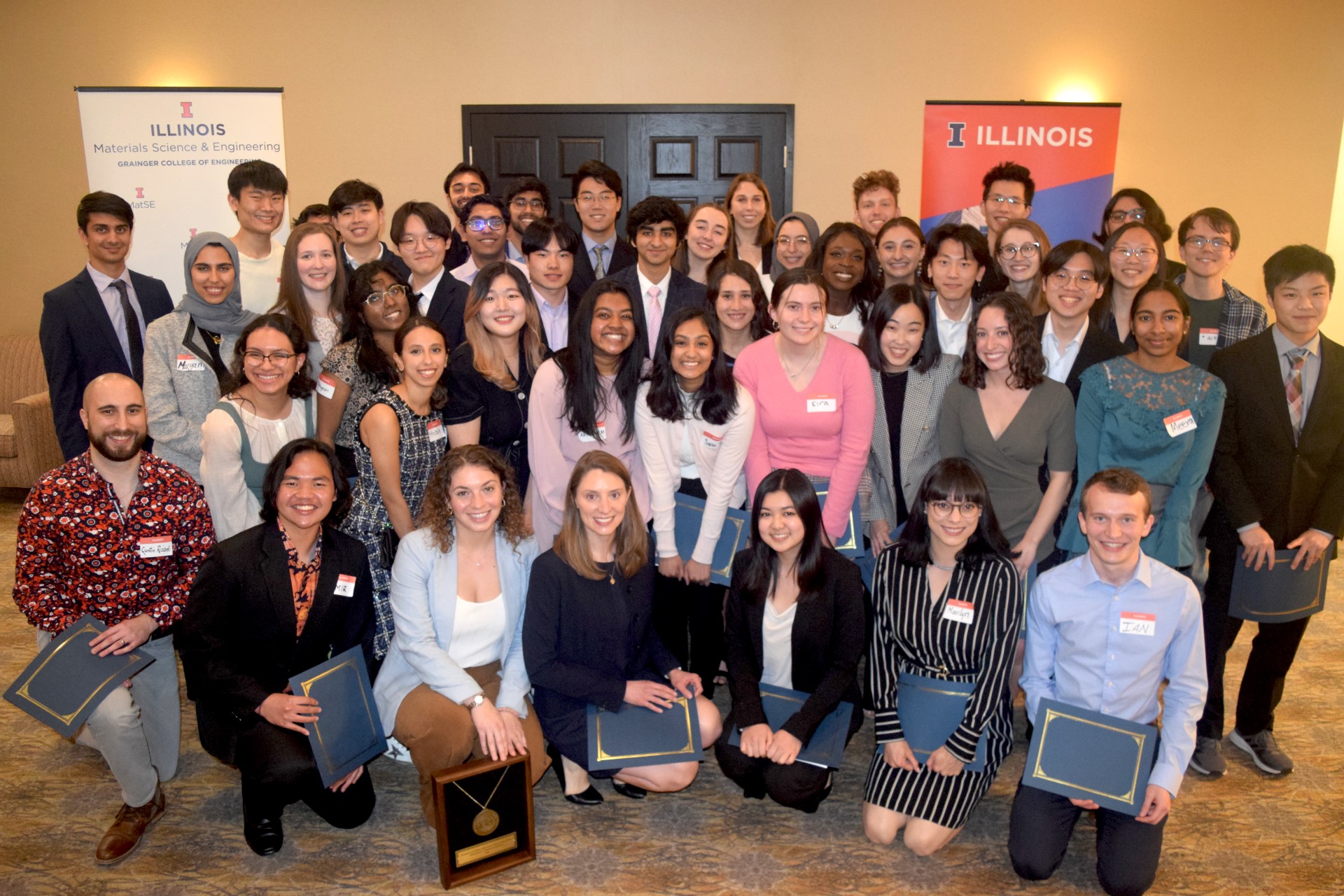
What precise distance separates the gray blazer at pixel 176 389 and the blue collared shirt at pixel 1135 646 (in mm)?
3168

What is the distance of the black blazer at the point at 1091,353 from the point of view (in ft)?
11.2

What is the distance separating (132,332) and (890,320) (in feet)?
10.8

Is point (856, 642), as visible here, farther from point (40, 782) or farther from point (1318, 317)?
point (40, 782)

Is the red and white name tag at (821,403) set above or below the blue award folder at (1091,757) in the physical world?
above

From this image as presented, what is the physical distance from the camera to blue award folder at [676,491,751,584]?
11.0ft

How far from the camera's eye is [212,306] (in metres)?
3.64

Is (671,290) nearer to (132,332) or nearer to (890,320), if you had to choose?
(890,320)

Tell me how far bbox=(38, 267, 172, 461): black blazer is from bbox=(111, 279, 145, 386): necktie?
0.04 m

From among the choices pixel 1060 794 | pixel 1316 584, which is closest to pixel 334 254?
pixel 1060 794

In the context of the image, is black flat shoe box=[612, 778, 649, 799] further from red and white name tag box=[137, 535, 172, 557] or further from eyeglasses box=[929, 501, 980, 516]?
red and white name tag box=[137, 535, 172, 557]

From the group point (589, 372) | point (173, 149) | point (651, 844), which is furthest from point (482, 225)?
point (173, 149)

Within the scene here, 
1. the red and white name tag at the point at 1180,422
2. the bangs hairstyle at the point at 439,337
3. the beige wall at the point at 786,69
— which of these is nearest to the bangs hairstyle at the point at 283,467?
the bangs hairstyle at the point at 439,337

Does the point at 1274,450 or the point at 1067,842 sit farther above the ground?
the point at 1274,450

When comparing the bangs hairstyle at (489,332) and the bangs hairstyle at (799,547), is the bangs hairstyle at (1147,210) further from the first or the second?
the bangs hairstyle at (489,332)
